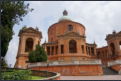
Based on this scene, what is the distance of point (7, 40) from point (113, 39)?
3254 cm

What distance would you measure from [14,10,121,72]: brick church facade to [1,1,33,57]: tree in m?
14.8

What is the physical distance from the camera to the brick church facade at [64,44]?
29.9 metres

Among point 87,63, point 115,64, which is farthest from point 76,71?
point 115,64

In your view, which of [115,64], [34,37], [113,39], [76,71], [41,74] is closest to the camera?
[41,74]

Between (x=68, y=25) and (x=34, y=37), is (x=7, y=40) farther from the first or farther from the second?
(x=68, y=25)

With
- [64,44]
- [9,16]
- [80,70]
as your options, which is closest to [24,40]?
[64,44]

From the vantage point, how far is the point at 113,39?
35938mm

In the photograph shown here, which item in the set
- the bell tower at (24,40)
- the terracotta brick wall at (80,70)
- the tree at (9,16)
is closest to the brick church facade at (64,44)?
the bell tower at (24,40)

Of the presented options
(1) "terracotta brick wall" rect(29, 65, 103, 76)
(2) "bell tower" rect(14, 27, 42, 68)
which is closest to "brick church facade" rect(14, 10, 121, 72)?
(2) "bell tower" rect(14, 27, 42, 68)

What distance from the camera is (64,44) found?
31328 millimetres

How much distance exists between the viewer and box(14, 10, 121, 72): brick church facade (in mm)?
29853

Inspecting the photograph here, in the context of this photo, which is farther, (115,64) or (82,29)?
(82,29)

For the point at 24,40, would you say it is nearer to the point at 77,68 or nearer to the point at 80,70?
the point at 77,68

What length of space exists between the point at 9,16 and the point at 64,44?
61.7 feet
